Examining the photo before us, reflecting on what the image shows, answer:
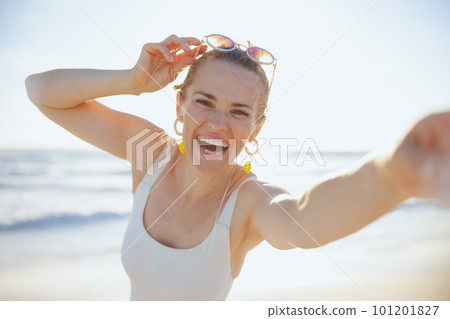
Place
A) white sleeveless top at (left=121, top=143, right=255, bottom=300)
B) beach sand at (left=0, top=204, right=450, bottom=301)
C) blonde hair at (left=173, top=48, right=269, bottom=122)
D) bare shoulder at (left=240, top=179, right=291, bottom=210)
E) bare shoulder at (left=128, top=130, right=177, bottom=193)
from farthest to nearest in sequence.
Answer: beach sand at (left=0, top=204, right=450, bottom=301) < bare shoulder at (left=128, top=130, right=177, bottom=193) < blonde hair at (left=173, top=48, right=269, bottom=122) < white sleeveless top at (left=121, top=143, right=255, bottom=300) < bare shoulder at (left=240, top=179, right=291, bottom=210)

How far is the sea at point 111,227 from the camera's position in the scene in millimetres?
6461

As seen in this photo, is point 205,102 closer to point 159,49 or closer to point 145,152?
point 159,49

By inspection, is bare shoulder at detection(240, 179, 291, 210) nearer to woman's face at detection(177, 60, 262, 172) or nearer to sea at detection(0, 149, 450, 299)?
woman's face at detection(177, 60, 262, 172)

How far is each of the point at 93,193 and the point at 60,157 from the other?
4066 millimetres

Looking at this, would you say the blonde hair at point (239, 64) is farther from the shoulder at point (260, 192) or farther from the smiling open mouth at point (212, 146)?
the shoulder at point (260, 192)

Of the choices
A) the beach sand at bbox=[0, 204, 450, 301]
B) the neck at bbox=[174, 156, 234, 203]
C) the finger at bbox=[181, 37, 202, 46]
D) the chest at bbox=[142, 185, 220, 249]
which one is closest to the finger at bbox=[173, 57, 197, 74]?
Answer: the finger at bbox=[181, 37, 202, 46]

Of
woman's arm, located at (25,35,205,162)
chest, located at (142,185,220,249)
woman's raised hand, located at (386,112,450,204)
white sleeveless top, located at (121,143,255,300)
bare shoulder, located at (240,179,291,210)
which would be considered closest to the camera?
woman's raised hand, located at (386,112,450,204)

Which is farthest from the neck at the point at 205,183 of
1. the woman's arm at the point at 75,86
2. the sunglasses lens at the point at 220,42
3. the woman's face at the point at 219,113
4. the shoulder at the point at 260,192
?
the sunglasses lens at the point at 220,42

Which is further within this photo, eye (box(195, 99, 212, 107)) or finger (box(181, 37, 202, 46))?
finger (box(181, 37, 202, 46))

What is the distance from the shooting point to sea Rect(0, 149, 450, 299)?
21.2ft

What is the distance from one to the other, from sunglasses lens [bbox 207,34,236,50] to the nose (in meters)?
0.47

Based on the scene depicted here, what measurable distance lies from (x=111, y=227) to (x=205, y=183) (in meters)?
6.36
